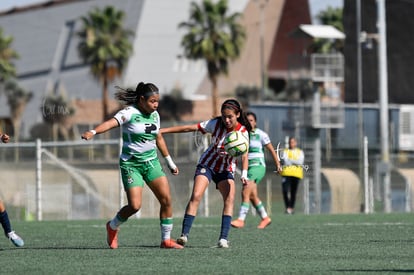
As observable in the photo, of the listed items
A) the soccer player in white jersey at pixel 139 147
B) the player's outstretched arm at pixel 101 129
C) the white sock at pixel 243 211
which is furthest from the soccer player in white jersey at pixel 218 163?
the white sock at pixel 243 211

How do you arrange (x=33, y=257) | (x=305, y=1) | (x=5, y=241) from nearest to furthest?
(x=33, y=257)
(x=5, y=241)
(x=305, y=1)

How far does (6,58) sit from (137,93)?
77.9 metres

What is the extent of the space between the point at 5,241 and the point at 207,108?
2873 inches

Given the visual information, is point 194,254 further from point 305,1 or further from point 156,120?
point 305,1

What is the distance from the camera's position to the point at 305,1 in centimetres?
10538

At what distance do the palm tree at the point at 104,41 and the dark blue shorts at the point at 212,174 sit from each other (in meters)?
64.4

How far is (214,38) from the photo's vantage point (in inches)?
2995

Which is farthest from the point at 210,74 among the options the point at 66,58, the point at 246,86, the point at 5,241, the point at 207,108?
the point at 5,241

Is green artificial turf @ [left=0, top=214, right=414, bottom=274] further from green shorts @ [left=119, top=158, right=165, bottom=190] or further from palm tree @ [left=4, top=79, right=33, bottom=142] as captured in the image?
palm tree @ [left=4, top=79, right=33, bottom=142]

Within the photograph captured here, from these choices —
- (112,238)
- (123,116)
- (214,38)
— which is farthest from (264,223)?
(214,38)

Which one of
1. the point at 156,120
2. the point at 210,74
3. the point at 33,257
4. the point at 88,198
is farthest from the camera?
the point at 210,74

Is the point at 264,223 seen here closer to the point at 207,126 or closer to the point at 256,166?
the point at 256,166

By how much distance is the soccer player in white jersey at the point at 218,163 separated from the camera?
14438 mm

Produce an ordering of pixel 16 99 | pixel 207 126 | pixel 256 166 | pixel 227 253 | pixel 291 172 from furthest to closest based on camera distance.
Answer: pixel 16 99
pixel 291 172
pixel 256 166
pixel 207 126
pixel 227 253
